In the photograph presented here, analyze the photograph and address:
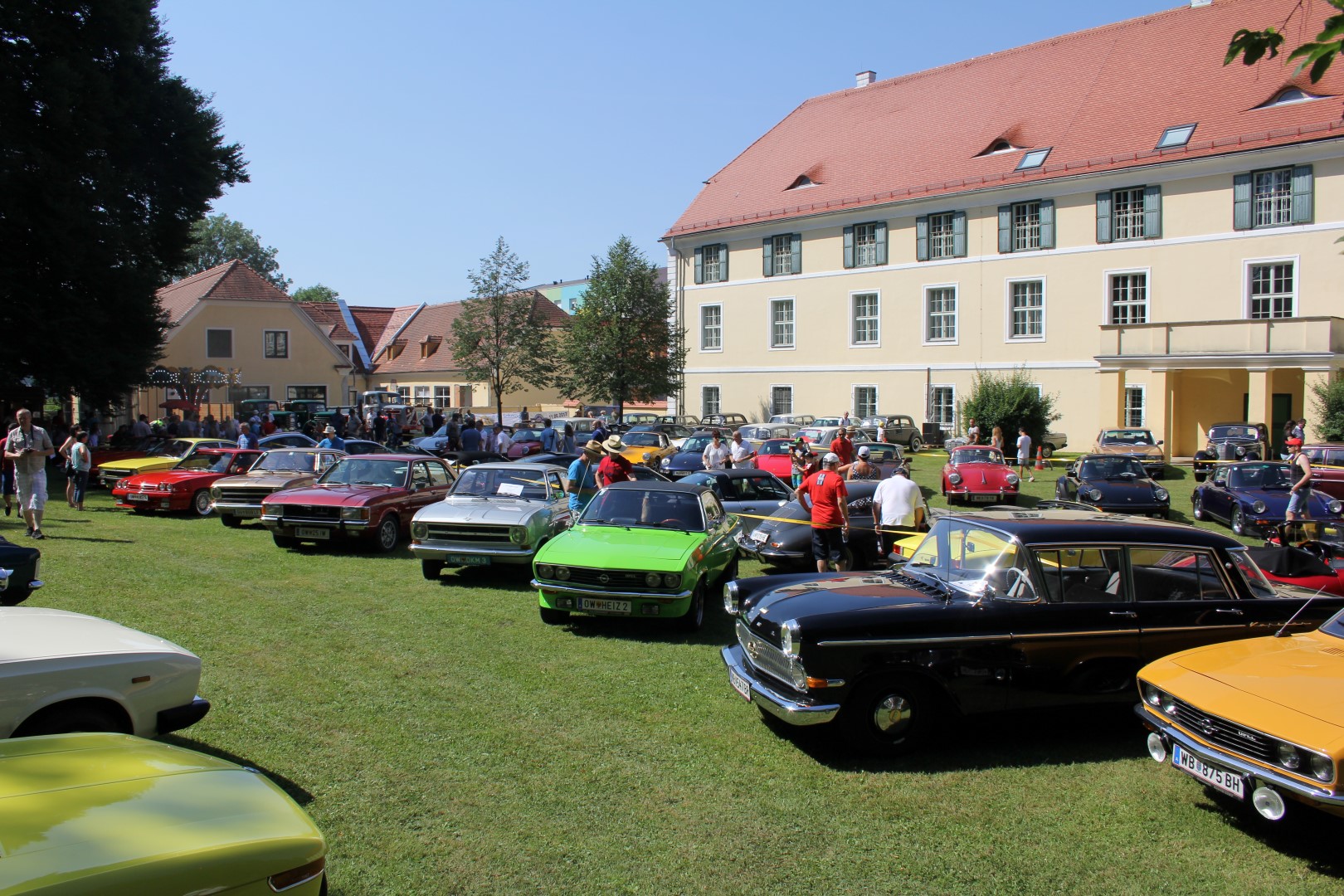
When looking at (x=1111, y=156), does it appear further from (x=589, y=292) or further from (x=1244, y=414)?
(x=589, y=292)

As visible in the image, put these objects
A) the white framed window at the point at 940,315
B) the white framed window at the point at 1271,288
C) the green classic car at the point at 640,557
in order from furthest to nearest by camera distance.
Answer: the white framed window at the point at 940,315 → the white framed window at the point at 1271,288 → the green classic car at the point at 640,557

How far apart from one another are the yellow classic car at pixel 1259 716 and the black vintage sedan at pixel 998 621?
0.61 metres

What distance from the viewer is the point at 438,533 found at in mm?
12242

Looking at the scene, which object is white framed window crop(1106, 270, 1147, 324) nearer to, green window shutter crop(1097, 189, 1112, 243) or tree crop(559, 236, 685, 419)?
green window shutter crop(1097, 189, 1112, 243)

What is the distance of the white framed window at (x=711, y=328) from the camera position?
49250 millimetres

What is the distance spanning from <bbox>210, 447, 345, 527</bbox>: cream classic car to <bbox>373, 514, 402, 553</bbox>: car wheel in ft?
7.57

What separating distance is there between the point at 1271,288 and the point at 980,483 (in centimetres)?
1872

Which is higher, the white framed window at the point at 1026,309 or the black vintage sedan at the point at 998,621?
the white framed window at the point at 1026,309

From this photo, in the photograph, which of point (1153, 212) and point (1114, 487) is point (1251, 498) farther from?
point (1153, 212)

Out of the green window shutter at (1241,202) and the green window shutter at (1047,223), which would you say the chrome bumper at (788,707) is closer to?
the green window shutter at (1241,202)

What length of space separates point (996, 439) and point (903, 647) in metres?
22.8

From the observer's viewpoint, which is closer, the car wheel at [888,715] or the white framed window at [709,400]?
the car wheel at [888,715]

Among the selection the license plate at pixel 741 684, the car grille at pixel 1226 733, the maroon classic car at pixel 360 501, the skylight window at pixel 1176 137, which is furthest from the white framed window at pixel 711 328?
the car grille at pixel 1226 733

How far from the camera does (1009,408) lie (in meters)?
34.3
